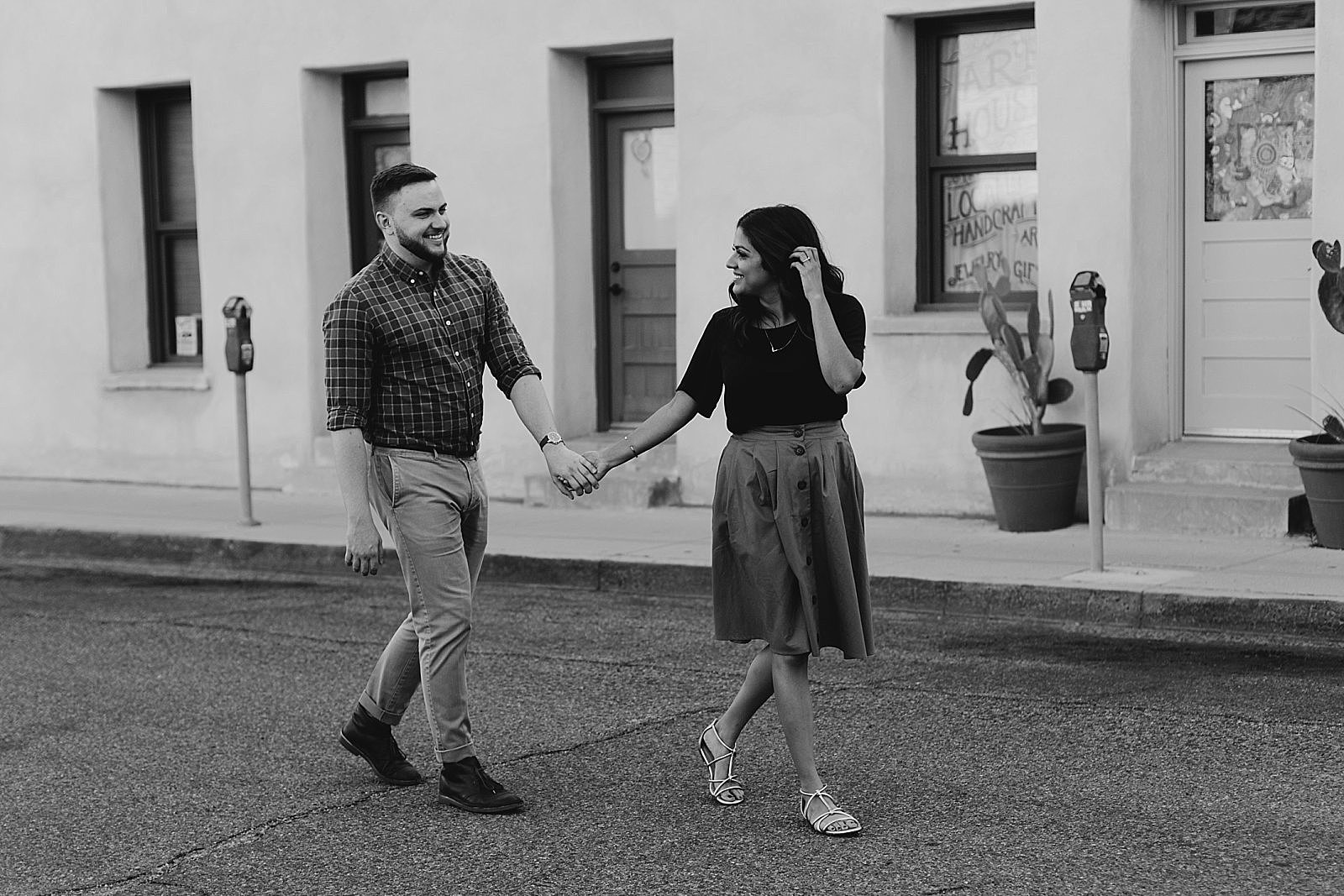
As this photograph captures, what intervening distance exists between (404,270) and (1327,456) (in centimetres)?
544

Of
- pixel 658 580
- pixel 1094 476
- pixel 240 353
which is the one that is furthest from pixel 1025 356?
pixel 240 353

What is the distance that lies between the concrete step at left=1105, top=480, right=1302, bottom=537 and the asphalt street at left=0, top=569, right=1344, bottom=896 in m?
1.94

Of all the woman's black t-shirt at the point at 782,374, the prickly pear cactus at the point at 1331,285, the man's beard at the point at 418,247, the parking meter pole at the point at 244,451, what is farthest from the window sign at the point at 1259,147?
the man's beard at the point at 418,247

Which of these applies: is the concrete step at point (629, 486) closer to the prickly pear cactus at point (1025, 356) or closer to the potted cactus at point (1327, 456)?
the prickly pear cactus at point (1025, 356)

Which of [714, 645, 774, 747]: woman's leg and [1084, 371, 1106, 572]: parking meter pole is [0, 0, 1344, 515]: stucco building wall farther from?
[714, 645, 774, 747]: woman's leg

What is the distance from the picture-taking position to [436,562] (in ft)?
18.4

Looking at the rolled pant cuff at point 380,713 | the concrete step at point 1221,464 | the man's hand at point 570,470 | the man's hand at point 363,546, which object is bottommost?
the rolled pant cuff at point 380,713

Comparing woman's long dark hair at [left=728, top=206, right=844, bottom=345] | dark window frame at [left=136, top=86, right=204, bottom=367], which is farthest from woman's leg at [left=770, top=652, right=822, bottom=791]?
dark window frame at [left=136, top=86, right=204, bottom=367]

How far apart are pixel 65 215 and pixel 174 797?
32.1 feet

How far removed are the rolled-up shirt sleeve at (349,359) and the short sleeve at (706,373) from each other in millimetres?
909

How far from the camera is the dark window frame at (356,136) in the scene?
13.7 m

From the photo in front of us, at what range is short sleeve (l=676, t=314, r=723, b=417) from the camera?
5.57 metres

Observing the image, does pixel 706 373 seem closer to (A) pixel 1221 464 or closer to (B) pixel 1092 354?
(B) pixel 1092 354

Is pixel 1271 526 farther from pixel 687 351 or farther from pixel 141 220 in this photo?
pixel 141 220
